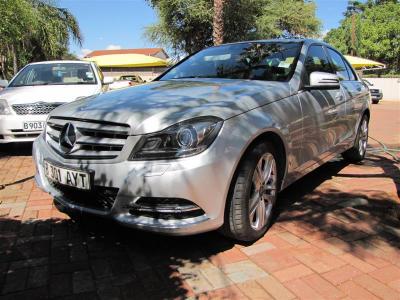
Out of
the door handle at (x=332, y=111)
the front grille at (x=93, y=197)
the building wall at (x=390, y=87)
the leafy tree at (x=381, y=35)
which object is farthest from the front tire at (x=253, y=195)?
the leafy tree at (x=381, y=35)

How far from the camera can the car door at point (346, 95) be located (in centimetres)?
503

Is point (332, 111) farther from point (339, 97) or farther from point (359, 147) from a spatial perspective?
point (359, 147)

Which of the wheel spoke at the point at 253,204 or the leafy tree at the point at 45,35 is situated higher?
the leafy tree at the point at 45,35

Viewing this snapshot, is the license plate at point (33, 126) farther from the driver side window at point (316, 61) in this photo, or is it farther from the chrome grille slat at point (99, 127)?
the driver side window at point (316, 61)

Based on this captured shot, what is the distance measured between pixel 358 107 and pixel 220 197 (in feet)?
11.3

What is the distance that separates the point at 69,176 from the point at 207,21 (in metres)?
19.4

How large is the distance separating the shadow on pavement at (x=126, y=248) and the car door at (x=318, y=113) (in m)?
0.58

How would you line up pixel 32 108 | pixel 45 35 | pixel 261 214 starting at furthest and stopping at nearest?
pixel 45 35 < pixel 32 108 < pixel 261 214

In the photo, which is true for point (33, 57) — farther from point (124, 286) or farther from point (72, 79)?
point (124, 286)

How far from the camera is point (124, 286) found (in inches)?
112

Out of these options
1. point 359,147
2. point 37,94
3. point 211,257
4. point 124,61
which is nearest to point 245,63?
point 211,257

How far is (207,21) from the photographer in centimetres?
2139

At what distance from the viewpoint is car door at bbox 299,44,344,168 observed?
4.04 meters

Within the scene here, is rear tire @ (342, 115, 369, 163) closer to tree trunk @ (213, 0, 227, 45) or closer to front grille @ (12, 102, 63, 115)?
front grille @ (12, 102, 63, 115)
